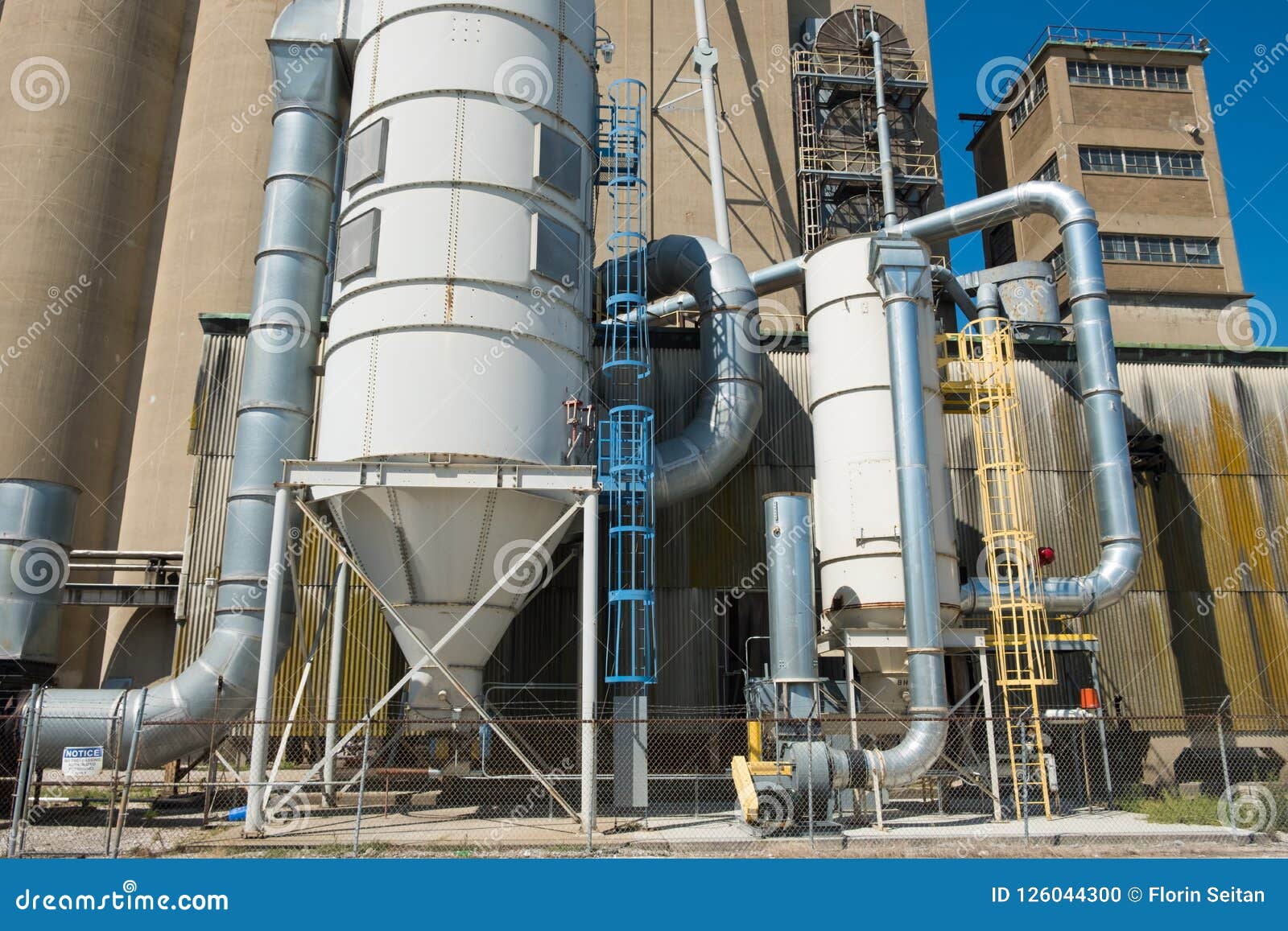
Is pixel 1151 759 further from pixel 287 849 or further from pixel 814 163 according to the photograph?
pixel 814 163

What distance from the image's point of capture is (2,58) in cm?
2908

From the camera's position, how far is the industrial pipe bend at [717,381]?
1655cm

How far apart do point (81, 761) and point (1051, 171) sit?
38217mm

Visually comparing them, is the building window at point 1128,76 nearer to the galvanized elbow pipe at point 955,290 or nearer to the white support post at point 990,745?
the galvanized elbow pipe at point 955,290

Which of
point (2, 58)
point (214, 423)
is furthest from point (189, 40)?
point (214, 423)

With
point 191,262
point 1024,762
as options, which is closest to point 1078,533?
point 1024,762

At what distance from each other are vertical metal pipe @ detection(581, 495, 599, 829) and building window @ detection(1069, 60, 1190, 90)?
35234 mm

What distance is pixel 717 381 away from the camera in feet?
55.6

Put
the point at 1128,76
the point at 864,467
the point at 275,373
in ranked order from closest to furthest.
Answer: the point at 275,373
the point at 864,467
the point at 1128,76

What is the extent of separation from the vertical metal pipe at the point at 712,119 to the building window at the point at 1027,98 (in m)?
19.5

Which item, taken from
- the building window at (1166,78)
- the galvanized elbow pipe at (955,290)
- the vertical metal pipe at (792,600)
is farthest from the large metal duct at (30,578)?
the building window at (1166,78)

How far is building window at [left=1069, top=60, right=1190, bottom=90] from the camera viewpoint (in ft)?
127

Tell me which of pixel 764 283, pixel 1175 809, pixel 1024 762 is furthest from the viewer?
pixel 764 283

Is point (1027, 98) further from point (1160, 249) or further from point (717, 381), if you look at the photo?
point (717, 381)
